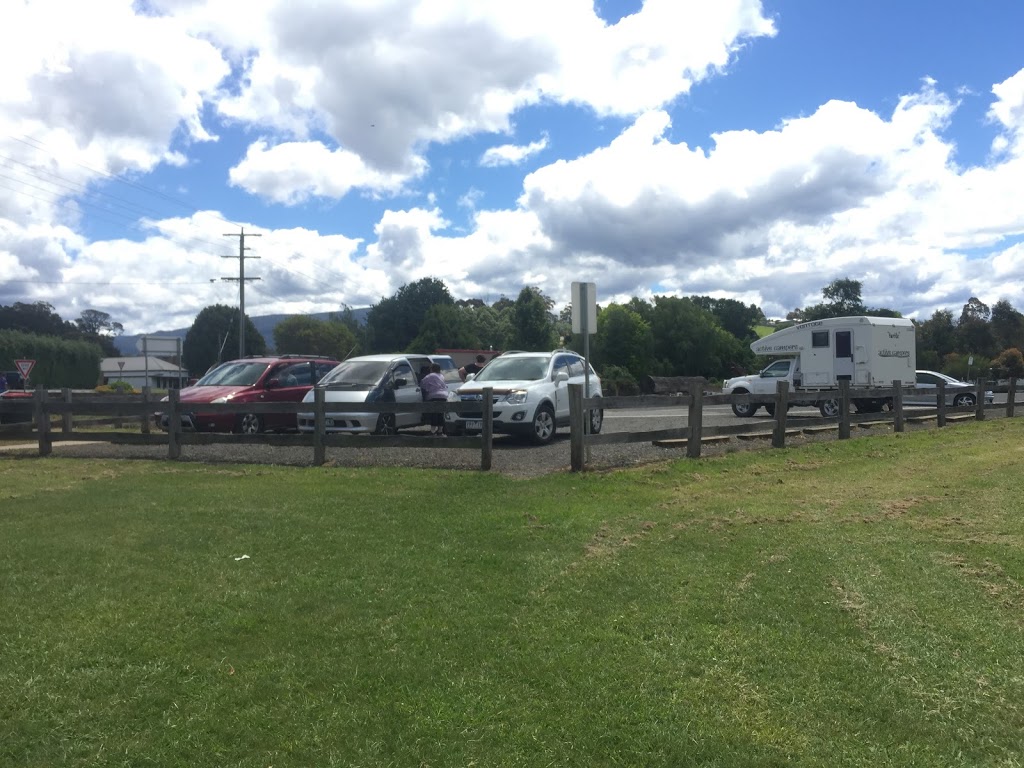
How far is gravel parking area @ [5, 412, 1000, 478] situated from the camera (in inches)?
470

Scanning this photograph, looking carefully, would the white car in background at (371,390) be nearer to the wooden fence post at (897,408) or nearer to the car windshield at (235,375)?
the car windshield at (235,375)

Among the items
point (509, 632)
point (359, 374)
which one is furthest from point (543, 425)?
point (509, 632)

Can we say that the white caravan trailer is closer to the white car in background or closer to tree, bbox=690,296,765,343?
the white car in background

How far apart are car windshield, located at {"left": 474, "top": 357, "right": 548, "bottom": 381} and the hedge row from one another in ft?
190

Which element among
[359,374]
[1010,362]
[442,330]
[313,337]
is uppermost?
[313,337]

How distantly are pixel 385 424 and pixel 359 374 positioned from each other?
1.46 m

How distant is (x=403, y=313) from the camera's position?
9269 cm

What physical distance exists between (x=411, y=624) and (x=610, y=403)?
7260 millimetres

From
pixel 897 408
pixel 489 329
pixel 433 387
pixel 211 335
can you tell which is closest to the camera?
pixel 433 387

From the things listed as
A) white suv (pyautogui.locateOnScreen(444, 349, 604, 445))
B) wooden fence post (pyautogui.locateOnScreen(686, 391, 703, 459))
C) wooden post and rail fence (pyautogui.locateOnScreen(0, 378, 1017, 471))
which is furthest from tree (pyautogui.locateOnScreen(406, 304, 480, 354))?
wooden fence post (pyautogui.locateOnScreen(686, 391, 703, 459))

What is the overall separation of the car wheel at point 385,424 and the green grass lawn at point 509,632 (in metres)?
5.96

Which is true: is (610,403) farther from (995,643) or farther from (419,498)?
(995,643)

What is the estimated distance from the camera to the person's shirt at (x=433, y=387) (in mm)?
16141

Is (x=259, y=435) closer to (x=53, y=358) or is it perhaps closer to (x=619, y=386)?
(x=619, y=386)
